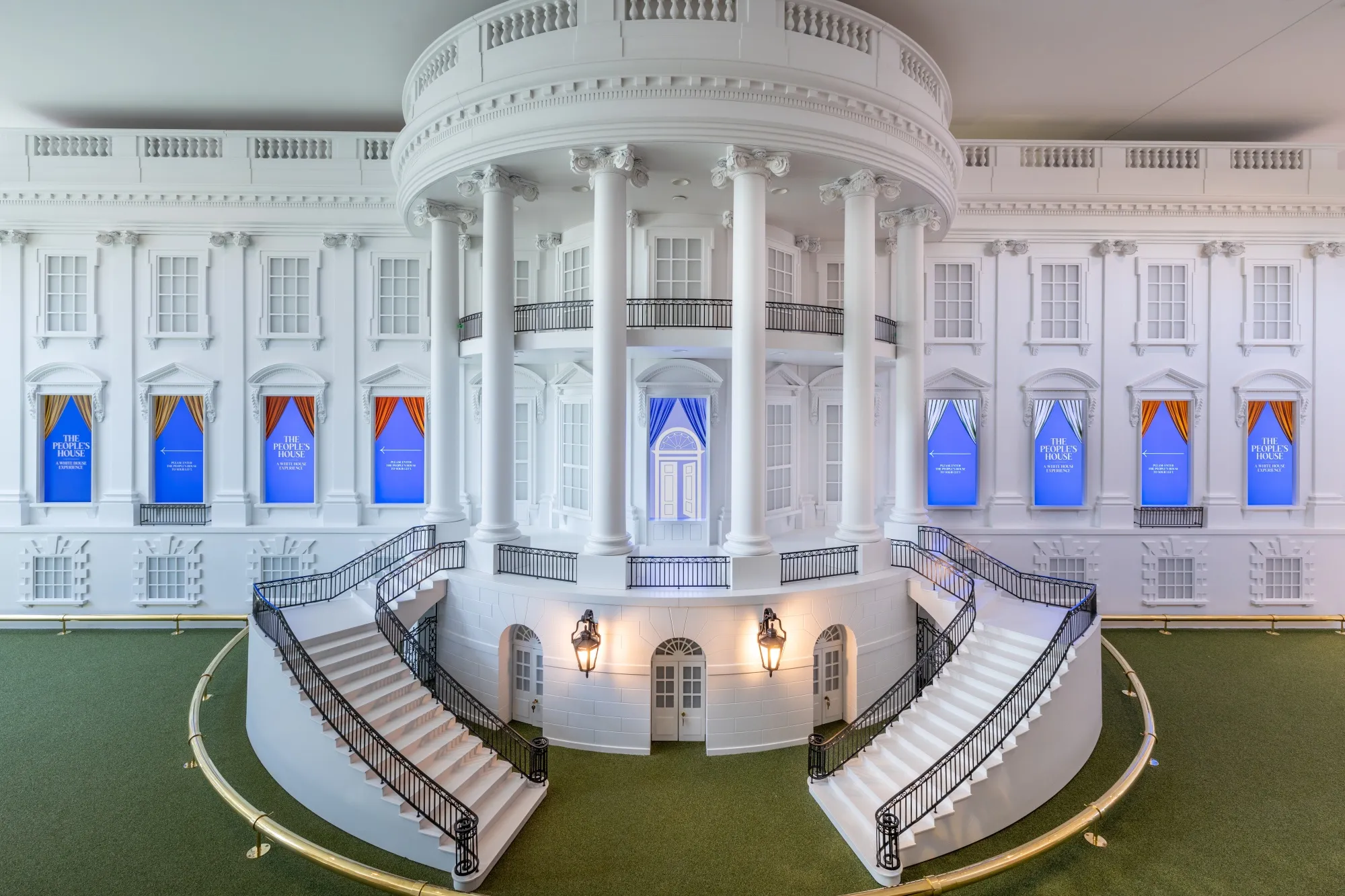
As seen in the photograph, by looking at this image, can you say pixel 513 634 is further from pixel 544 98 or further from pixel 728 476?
pixel 544 98

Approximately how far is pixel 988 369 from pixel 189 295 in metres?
23.5

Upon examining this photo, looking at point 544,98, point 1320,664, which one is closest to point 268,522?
point 544,98

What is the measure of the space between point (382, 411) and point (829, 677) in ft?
46.8

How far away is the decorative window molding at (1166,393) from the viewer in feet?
60.1

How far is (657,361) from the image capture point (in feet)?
51.8

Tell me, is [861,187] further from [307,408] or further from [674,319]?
[307,408]

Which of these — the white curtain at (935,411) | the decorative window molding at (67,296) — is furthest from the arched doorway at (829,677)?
the decorative window molding at (67,296)

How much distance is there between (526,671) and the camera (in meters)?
12.9

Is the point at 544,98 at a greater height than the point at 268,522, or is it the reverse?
the point at 544,98

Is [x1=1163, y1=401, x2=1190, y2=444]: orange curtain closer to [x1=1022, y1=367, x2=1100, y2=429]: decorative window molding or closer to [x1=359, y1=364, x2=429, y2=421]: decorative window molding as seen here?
[x1=1022, y1=367, x2=1100, y2=429]: decorative window molding

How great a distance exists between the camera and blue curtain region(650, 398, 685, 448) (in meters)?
15.9


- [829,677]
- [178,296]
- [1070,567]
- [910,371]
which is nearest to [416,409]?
[178,296]

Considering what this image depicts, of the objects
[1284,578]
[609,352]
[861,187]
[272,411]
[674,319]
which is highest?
[861,187]

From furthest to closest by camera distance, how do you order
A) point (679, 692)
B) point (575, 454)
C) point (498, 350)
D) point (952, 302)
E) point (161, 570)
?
point (952, 302) < point (161, 570) < point (575, 454) < point (498, 350) < point (679, 692)
